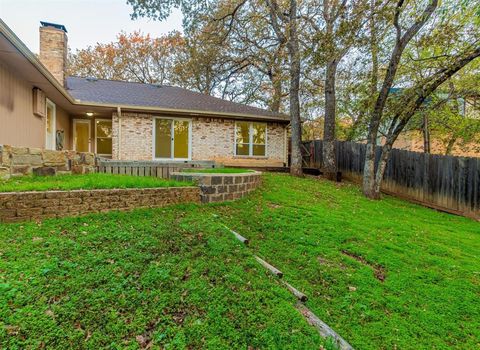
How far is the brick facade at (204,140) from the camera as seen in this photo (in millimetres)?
10281

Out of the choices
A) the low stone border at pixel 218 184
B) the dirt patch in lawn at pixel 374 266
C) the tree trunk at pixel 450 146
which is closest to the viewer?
the dirt patch in lawn at pixel 374 266

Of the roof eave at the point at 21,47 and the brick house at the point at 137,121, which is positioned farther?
the brick house at the point at 137,121

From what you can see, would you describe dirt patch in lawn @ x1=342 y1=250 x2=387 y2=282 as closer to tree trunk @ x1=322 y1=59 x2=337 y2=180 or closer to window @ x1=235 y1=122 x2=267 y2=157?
tree trunk @ x1=322 y1=59 x2=337 y2=180

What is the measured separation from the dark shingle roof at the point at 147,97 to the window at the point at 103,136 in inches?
52.8

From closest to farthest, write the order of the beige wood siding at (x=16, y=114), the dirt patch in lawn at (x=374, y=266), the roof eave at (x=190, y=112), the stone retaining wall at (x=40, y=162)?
1. the dirt patch in lawn at (x=374, y=266)
2. the stone retaining wall at (x=40, y=162)
3. the beige wood siding at (x=16, y=114)
4. the roof eave at (x=190, y=112)

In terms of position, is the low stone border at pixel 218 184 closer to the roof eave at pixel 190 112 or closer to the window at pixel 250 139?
the roof eave at pixel 190 112

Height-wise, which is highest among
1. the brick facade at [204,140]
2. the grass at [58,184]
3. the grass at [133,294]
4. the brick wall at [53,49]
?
the brick wall at [53,49]

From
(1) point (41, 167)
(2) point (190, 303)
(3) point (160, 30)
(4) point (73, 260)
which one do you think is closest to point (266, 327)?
(2) point (190, 303)

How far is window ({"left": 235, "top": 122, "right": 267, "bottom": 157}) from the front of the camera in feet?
39.5

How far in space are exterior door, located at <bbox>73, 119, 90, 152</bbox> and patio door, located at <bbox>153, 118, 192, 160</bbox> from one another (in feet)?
11.6

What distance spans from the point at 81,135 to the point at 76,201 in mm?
9814

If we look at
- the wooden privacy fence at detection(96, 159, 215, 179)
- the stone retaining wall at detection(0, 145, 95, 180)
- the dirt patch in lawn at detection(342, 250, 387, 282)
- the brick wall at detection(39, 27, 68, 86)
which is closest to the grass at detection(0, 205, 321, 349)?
the dirt patch in lawn at detection(342, 250, 387, 282)

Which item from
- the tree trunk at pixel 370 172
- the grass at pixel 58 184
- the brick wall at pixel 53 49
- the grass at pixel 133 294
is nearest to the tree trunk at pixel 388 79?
the tree trunk at pixel 370 172

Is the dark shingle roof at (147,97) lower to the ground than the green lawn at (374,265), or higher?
higher
